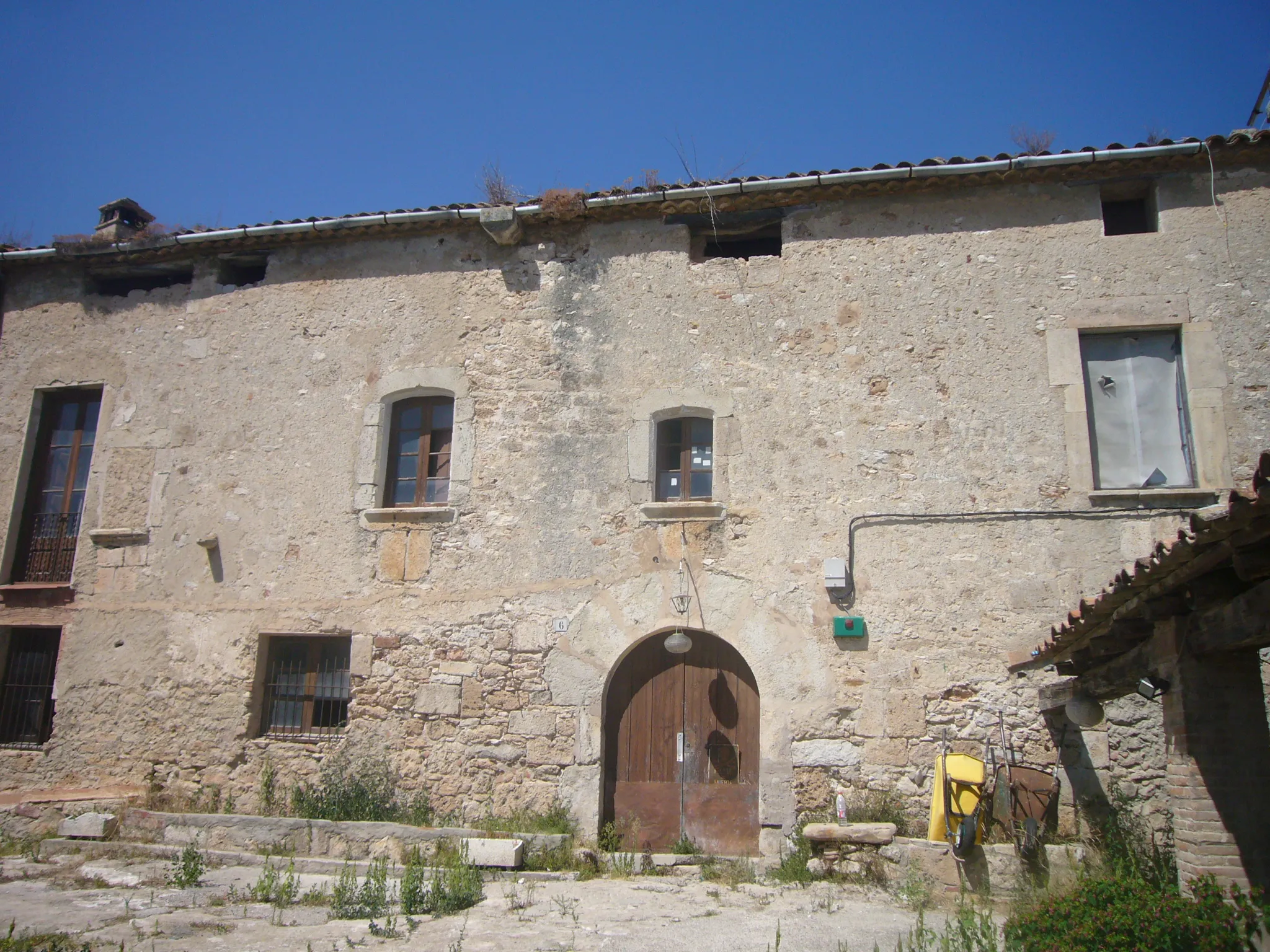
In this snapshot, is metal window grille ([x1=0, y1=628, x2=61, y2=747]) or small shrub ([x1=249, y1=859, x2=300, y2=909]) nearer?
small shrub ([x1=249, y1=859, x2=300, y2=909])

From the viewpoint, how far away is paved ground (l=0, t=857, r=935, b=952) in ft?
18.3

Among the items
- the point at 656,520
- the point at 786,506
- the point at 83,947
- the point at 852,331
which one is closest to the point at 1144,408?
the point at 852,331

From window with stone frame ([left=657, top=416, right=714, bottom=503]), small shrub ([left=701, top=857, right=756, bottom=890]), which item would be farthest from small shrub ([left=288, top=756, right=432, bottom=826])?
window with stone frame ([left=657, top=416, right=714, bottom=503])

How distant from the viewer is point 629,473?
28.9 feet

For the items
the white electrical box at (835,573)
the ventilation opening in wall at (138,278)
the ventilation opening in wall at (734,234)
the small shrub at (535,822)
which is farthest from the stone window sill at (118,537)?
the white electrical box at (835,573)

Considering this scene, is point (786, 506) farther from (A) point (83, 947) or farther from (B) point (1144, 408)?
(A) point (83, 947)

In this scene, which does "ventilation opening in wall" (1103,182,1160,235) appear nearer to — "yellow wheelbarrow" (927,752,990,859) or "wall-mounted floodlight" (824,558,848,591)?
"wall-mounted floodlight" (824,558,848,591)

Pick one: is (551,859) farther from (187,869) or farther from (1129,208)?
(1129,208)

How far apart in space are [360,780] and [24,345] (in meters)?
6.54

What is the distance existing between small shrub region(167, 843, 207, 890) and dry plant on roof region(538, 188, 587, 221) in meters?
6.56

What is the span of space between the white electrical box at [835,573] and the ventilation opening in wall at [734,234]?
9.97ft

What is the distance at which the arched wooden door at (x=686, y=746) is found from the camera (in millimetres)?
8188

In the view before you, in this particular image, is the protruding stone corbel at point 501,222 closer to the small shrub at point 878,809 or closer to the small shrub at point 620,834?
the small shrub at point 620,834

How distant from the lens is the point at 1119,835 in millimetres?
7008
